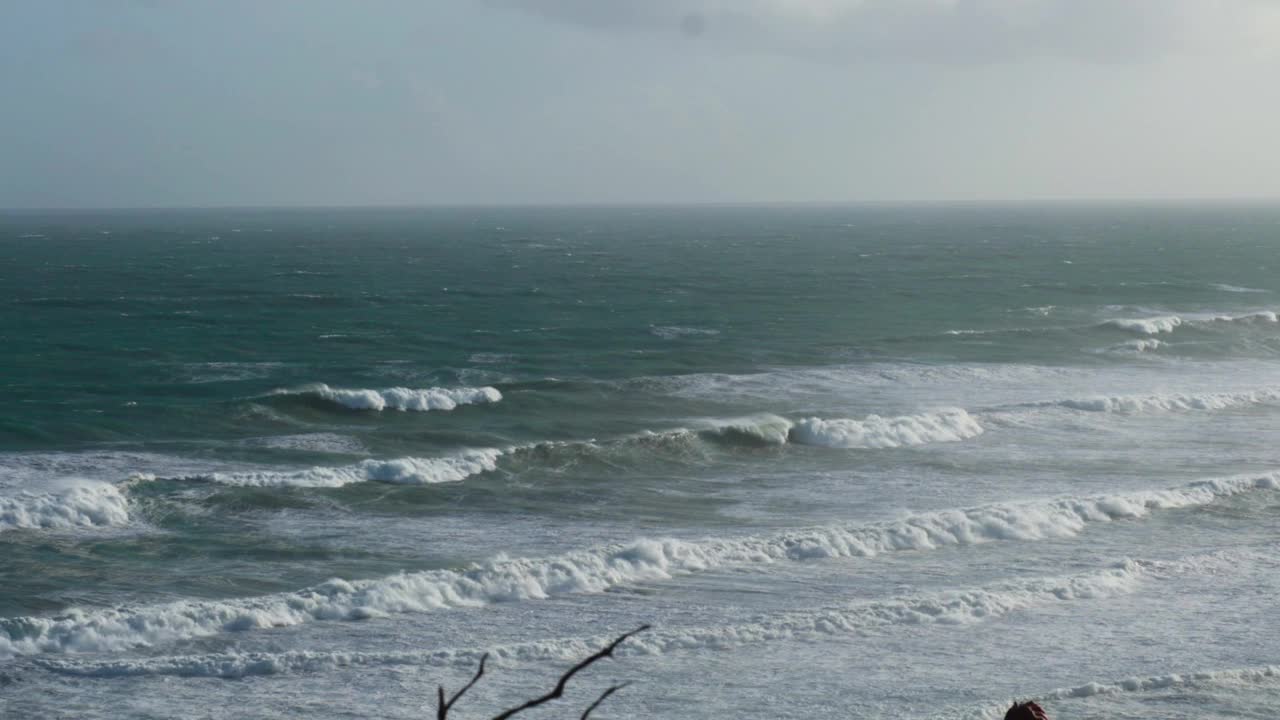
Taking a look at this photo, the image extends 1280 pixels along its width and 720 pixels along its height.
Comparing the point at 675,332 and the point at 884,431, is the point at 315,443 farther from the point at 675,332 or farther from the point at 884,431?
the point at 675,332

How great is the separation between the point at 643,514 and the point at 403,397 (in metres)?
14.1

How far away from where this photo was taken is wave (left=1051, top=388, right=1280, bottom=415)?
1479 inches

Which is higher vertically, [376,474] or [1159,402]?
[1159,402]

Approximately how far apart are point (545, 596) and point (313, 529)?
591 centimetres

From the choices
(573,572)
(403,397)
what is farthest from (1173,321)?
(573,572)

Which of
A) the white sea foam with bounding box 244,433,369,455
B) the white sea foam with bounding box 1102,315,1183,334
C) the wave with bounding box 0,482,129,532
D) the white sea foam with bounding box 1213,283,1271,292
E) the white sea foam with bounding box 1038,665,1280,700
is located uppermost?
the white sea foam with bounding box 1213,283,1271,292

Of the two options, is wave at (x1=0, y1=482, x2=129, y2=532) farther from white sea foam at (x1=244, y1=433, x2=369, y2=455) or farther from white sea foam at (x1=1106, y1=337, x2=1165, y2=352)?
white sea foam at (x1=1106, y1=337, x2=1165, y2=352)

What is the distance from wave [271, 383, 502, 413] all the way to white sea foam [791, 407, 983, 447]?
32.3 feet

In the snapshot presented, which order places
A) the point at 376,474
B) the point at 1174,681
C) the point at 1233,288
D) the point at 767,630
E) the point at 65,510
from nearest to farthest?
the point at 1174,681 → the point at 767,630 → the point at 65,510 → the point at 376,474 → the point at 1233,288

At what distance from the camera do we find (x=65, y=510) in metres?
25.1

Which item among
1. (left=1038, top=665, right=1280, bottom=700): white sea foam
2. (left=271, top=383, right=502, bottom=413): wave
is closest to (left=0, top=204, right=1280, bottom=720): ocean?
(left=1038, top=665, right=1280, bottom=700): white sea foam

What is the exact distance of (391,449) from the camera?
32750 millimetres

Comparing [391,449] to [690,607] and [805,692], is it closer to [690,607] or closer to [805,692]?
[690,607]

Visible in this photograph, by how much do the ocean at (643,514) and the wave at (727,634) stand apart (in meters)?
0.07
